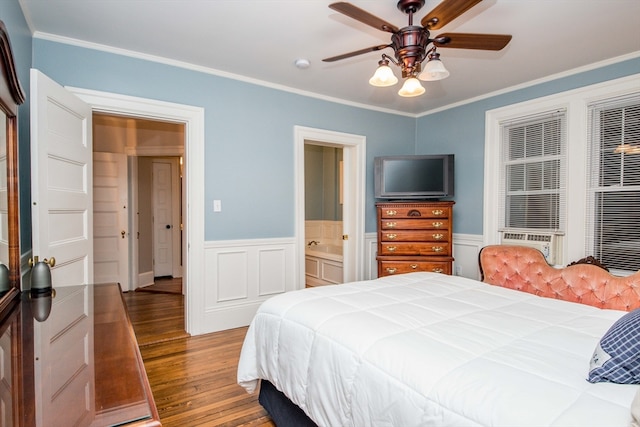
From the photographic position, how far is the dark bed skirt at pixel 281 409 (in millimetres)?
1699

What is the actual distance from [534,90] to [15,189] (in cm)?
439

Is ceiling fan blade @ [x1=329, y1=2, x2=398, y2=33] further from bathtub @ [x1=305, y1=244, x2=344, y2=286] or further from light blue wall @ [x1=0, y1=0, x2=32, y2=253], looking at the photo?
bathtub @ [x1=305, y1=244, x2=344, y2=286]

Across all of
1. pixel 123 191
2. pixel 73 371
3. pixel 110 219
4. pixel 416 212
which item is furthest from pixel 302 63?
pixel 110 219

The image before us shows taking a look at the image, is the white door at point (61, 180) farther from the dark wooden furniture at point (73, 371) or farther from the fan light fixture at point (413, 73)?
the fan light fixture at point (413, 73)

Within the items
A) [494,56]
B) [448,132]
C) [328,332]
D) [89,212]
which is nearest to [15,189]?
[89,212]

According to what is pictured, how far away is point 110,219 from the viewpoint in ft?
16.9

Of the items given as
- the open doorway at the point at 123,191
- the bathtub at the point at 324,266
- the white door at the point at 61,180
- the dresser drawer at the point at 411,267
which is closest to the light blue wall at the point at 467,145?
the dresser drawer at the point at 411,267

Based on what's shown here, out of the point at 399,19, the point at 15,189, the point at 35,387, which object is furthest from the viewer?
the point at 399,19

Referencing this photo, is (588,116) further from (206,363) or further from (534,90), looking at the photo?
(206,363)

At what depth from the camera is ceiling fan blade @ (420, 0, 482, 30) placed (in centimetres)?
162

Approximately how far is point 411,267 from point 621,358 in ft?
9.78

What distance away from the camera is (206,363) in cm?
277

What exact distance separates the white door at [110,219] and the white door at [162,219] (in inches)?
34.2

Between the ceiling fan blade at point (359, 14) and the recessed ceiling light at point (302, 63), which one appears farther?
the recessed ceiling light at point (302, 63)
